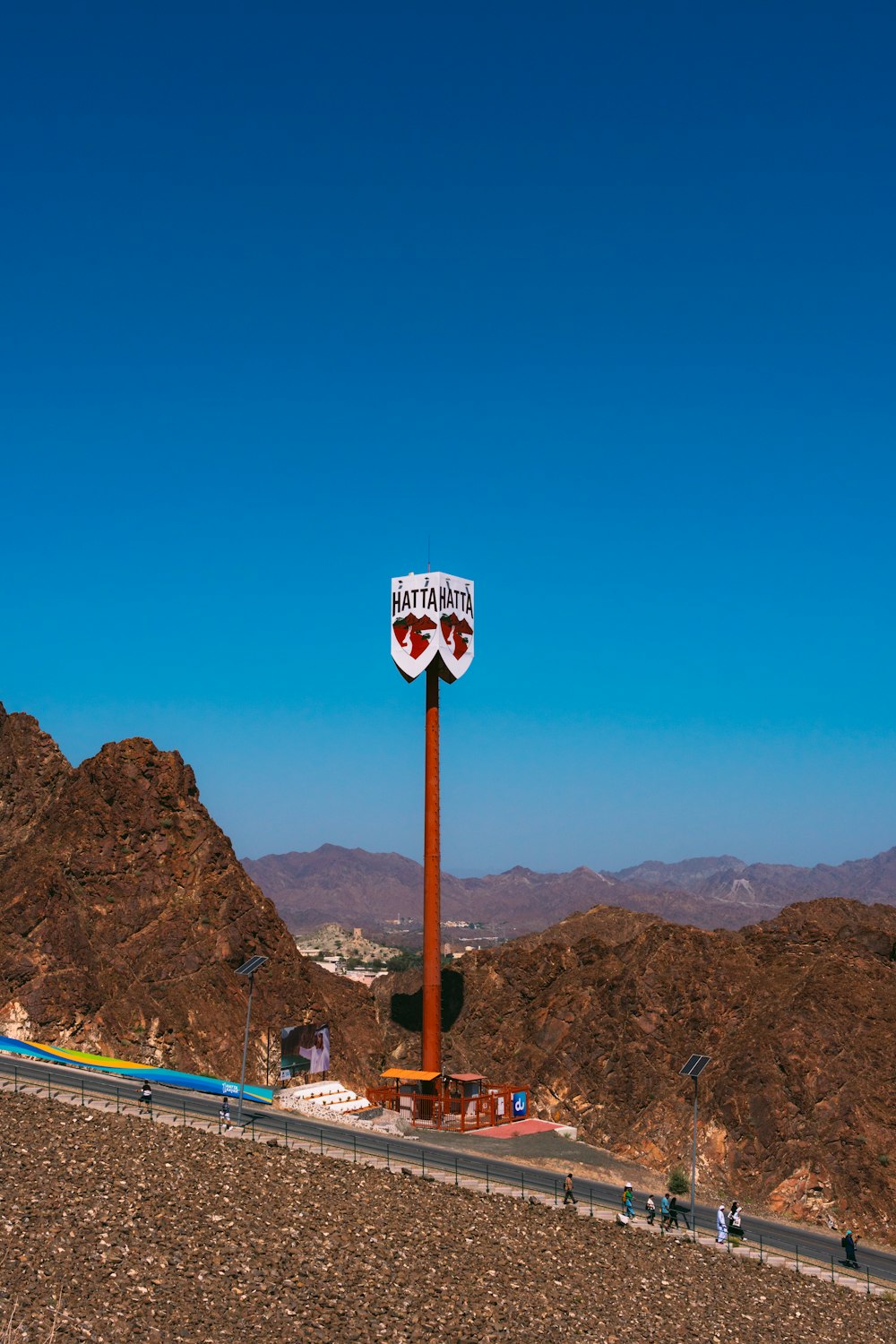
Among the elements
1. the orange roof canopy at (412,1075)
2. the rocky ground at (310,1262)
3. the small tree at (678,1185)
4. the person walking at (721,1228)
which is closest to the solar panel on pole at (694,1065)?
the person walking at (721,1228)

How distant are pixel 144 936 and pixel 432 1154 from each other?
33.2 m

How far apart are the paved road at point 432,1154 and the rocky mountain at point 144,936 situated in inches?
665

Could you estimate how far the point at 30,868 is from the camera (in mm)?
75875

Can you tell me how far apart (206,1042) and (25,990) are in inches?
406

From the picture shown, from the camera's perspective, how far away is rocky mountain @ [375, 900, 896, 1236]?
188 ft

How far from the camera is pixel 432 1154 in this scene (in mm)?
47594

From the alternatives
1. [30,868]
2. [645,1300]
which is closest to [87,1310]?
[645,1300]

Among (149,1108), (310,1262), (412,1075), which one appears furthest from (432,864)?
(310,1262)

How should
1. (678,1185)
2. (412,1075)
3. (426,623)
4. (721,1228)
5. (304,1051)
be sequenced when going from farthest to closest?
(304,1051), (426,623), (412,1075), (678,1185), (721,1228)

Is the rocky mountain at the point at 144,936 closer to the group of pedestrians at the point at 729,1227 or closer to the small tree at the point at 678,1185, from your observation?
the small tree at the point at 678,1185

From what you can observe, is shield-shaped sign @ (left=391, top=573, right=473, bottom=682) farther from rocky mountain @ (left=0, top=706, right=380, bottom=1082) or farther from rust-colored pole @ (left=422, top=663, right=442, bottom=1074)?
rocky mountain @ (left=0, top=706, right=380, bottom=1082)

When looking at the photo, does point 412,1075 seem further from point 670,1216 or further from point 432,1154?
point 670,1216

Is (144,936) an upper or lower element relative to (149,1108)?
upper

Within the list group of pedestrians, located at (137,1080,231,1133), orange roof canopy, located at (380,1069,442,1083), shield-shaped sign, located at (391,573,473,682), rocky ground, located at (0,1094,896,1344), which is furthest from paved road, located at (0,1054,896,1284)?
shield-shaped sign, located at (391,573,473,682)
